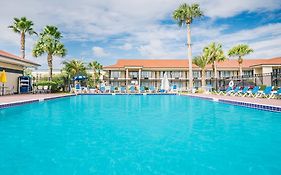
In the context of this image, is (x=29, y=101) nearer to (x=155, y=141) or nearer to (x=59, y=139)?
(x=59, y=139)

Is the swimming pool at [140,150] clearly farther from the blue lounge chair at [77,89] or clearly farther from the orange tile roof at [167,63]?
the orange tile roof at [167,63]

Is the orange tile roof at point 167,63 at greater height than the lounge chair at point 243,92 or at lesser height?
greater

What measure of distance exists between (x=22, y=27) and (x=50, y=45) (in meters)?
5.74

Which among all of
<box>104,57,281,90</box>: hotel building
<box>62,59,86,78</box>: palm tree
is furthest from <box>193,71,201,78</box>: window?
<box>62,59,86,78</box>: palm tree

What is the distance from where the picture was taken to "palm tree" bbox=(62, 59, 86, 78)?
33.1 meters

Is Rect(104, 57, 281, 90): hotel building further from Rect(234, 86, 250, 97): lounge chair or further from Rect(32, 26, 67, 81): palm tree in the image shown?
Rect(234, 86, 250, 97): lounge chair

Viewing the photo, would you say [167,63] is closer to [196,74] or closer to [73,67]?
[196,74]

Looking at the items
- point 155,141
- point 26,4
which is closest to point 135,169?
point 155,141

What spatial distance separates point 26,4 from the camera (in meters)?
15.1

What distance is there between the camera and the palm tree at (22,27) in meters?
26.6

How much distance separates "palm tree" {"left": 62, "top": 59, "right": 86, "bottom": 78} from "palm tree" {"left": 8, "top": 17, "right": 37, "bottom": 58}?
264 inches

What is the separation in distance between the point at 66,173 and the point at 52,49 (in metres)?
24.9

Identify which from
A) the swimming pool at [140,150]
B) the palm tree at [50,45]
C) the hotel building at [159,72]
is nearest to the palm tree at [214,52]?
the hotel building at [159,72]

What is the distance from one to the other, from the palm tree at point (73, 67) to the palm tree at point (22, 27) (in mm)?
6709
